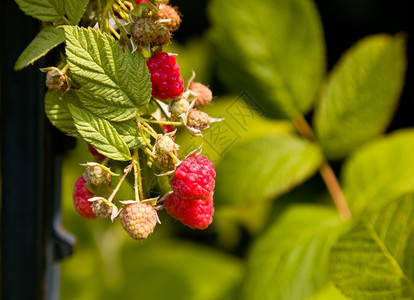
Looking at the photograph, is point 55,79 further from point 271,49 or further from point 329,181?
point 329,181

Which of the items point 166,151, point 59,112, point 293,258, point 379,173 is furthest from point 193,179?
point 379,173

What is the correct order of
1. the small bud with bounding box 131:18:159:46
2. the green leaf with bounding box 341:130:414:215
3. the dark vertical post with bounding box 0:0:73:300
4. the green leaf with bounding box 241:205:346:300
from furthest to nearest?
the green leaf with bounding box 341:130:414:215
the green leaf with bounding box 241:205:346:300
the dark vertical post with bounding box 0:0:73:300
the small bud with bounding box 131:18:159:46

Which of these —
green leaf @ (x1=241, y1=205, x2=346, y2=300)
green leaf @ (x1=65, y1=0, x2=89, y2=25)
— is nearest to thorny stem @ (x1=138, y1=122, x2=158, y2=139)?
green leaf @ (x1=65, y1=0, x2=89, y2=25)

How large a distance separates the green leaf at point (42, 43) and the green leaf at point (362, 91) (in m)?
0.64

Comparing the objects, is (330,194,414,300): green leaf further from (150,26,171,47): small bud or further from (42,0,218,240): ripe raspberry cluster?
(150,26,171,47): small bud

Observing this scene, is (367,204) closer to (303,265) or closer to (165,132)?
(303,265)

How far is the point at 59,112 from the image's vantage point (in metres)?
0.49

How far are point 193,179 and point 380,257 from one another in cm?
31

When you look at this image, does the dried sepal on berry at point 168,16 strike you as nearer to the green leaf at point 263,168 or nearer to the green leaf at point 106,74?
the green leaf at point 106,74

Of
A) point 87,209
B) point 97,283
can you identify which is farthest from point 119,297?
point 87,209

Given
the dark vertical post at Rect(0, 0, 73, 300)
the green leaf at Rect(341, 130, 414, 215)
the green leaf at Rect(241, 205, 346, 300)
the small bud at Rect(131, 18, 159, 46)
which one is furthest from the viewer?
the green leaf at Rect(341, 130, 414, 215)

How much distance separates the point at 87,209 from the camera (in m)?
0.51

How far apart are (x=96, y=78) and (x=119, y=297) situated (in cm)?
117

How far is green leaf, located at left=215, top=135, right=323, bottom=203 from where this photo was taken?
3.17ft
